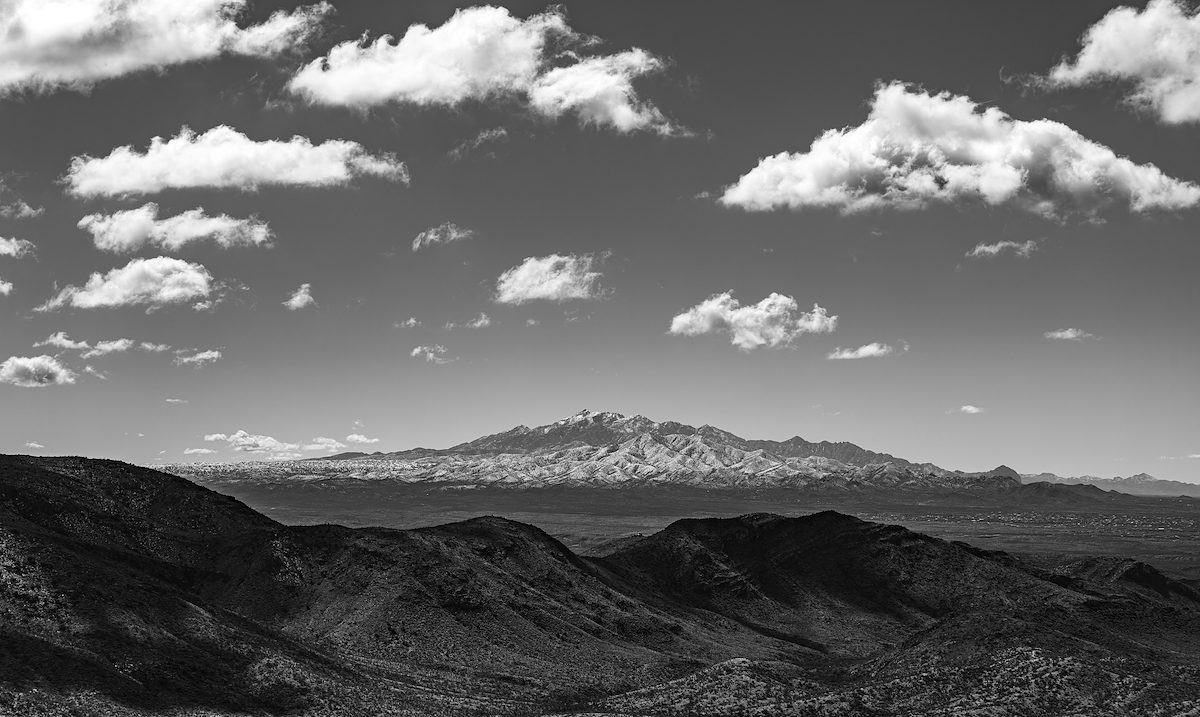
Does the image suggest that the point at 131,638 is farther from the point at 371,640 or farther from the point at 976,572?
the point at 976,572

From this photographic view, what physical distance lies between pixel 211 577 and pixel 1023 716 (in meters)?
69.1

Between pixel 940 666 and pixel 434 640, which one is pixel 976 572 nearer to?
pixel 940 666

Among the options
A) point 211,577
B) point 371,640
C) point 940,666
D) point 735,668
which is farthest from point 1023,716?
point 211,577

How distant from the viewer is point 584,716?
→ 51.7 m

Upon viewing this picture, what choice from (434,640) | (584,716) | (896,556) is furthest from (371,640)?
(896,556)

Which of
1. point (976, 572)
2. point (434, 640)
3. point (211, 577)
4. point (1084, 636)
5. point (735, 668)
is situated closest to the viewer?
point (735, 668)

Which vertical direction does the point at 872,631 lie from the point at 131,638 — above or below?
below

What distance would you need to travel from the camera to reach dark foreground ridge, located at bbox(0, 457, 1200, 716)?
177ft

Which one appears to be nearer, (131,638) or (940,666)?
(131,638)

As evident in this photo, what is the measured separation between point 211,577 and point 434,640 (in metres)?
24.9

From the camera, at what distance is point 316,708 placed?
52.9 metres

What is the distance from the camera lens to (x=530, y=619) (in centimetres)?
8350

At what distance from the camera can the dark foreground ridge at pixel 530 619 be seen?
54.1 meters

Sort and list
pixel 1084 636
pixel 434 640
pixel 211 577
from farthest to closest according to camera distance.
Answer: pixel 211 577
pixel 434 640
pixel 1084 636
